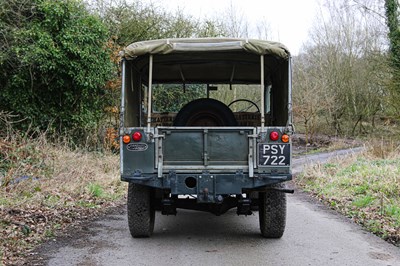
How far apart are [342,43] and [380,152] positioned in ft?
50.6

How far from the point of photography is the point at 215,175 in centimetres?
630

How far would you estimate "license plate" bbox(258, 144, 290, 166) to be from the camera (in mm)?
6293

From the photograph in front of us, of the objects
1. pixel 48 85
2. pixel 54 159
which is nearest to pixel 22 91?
pixel 48 85

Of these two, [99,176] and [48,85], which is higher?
[48,85]

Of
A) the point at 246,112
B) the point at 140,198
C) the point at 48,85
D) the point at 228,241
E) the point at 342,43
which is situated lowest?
the point at 228,241

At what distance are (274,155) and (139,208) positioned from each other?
198cm

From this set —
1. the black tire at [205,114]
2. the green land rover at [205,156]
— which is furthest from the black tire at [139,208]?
the black tire at [205,114]

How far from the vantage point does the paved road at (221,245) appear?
18.9 ft

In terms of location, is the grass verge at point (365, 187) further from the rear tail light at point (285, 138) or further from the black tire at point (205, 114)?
the black tire at point (205, 114)

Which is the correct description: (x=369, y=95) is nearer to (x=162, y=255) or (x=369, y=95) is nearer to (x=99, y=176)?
(x=99, y=176)

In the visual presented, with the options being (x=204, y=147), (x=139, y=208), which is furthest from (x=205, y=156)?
(x=139, y=208)

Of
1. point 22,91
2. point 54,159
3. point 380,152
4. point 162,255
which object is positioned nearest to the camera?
point 162,255

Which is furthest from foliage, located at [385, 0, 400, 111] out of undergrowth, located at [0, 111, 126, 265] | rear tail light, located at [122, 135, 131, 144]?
rear tail light, located at [122, 135, 131, 144]

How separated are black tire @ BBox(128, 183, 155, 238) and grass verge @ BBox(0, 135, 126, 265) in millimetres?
1174
